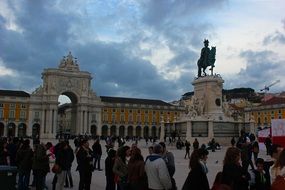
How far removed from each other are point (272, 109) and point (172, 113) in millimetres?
27906

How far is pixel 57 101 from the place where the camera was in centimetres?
8275

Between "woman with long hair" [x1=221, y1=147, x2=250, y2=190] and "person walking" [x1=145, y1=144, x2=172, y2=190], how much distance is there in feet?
2.88

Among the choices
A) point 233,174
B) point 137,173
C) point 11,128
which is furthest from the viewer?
point 11,128

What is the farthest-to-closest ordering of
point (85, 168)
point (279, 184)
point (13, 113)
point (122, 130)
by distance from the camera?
point (122, 130)
point (13, 113)
point (85, 168)
point (279, 184)

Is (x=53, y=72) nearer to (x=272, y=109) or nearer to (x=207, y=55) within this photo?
(x=272, y=109)

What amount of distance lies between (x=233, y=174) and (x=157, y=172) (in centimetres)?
115

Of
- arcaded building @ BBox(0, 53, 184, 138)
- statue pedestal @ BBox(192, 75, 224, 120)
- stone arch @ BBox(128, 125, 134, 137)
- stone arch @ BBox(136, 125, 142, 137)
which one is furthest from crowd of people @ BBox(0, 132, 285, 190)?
stone arch @ BBox(136, 125, 142, 137)

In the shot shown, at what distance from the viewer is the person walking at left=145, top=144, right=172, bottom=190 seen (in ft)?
18.8

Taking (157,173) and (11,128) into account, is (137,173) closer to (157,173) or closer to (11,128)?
(157,173)

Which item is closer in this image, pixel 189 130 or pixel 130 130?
pixel 189 130

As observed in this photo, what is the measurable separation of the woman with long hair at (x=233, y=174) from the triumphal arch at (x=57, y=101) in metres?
78.0

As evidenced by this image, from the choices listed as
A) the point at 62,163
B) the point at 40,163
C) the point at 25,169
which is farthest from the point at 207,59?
the point at 40,163

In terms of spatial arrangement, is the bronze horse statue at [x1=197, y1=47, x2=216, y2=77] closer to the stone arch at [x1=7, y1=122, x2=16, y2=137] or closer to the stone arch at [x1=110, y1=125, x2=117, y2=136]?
the stone arch at [x1=7, y1=122, x2=16, y2=137]

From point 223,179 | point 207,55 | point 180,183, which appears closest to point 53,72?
point 207,55
